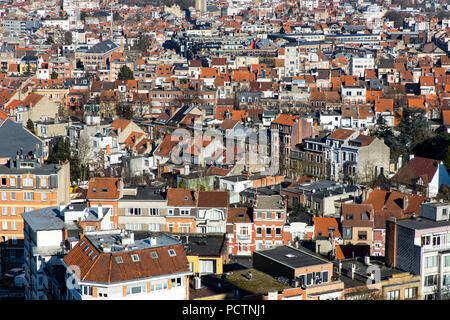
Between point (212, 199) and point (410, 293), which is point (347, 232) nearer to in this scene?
point (212, 199)

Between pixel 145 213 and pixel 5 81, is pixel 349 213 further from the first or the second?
pixel 5 81

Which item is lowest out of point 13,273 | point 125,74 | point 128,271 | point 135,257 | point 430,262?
point 13,273

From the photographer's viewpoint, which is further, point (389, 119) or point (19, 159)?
point (389, 119)

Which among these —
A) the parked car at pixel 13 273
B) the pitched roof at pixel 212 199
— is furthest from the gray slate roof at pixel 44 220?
the pitched roof at pixel 212 199

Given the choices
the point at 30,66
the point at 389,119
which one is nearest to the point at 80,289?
the point at 389,119

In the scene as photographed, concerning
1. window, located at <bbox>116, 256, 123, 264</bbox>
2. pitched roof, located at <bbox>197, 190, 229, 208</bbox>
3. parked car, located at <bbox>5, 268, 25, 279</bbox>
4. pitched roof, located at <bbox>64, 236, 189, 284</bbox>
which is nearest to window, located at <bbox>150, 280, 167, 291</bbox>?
pitched roof, located at <bbox>64, 236, 189, 284</bbox>

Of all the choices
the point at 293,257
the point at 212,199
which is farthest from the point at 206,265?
the point at 212,199
